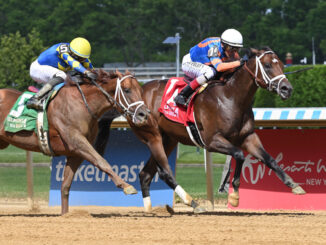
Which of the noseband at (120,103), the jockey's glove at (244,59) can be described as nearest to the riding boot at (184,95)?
the jockey's glove at (244,59)

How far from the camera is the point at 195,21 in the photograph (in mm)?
57281

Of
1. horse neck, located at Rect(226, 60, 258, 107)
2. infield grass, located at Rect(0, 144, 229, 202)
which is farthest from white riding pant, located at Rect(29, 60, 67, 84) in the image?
infield grass, located at Rect(0, 144, 229, 202)

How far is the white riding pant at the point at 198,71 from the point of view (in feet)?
31.6

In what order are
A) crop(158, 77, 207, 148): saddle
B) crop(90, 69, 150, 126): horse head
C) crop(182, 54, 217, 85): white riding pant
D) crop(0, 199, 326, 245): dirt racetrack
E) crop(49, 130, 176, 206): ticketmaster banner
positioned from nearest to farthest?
crop(0, 199, 326, 245): dirt racetrack → crop(90, 69, 150, 126): horse head → crop(182, 54, 217, 85): white riding pant → crop(158, 77, 207, 148): saddle → crop(49, 130, 176, 206): ticketmaster banner

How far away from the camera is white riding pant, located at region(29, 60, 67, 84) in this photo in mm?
9500

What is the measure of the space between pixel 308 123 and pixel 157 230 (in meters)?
4.21

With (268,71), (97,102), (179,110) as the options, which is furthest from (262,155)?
(97,102)

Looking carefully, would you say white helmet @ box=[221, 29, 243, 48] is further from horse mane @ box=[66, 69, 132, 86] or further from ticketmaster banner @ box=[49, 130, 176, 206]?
ticketmaster banner @ box=[49, 130, 176, 206]

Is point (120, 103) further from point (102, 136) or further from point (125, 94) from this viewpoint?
point (102, 136)

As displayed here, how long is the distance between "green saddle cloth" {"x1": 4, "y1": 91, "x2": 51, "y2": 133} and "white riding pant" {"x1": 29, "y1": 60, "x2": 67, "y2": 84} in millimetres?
405

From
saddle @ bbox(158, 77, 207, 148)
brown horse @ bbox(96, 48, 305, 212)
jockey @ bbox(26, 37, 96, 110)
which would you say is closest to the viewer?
brown horse @ bbox(96, 48, 305, 212)

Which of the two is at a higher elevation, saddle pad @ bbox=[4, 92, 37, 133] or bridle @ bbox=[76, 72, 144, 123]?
bridle @ bbox=[76, 72, 144, 123]

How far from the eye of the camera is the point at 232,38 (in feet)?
31.3

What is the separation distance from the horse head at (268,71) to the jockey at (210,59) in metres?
0.19
